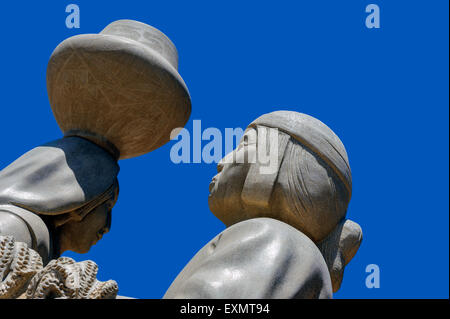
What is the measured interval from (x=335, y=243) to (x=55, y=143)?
2.79 meters

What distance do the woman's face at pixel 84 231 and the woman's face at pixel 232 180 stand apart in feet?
4.27

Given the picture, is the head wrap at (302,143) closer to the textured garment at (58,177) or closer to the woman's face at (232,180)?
the woman's face at (232,180)

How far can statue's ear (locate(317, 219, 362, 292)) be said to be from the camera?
513cm

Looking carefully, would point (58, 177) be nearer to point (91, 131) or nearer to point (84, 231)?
point (84, 231)

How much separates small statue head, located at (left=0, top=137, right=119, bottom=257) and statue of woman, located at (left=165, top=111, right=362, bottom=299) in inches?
50.9

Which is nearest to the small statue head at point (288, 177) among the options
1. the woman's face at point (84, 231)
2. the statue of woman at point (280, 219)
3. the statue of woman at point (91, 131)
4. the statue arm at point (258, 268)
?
the statue of woman at point (280, 219)

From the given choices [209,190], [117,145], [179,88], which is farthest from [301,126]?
[117,145]

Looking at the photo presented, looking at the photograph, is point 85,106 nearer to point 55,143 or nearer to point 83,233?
Result: point 55,143

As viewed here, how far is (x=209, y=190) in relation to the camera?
5512 millimetres

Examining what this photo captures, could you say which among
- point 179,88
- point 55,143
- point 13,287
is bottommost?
point 13,287

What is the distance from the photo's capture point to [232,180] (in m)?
5.27

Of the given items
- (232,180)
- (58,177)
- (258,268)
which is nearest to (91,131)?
(58,177)

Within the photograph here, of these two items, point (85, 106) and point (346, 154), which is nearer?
point (346, 154)
